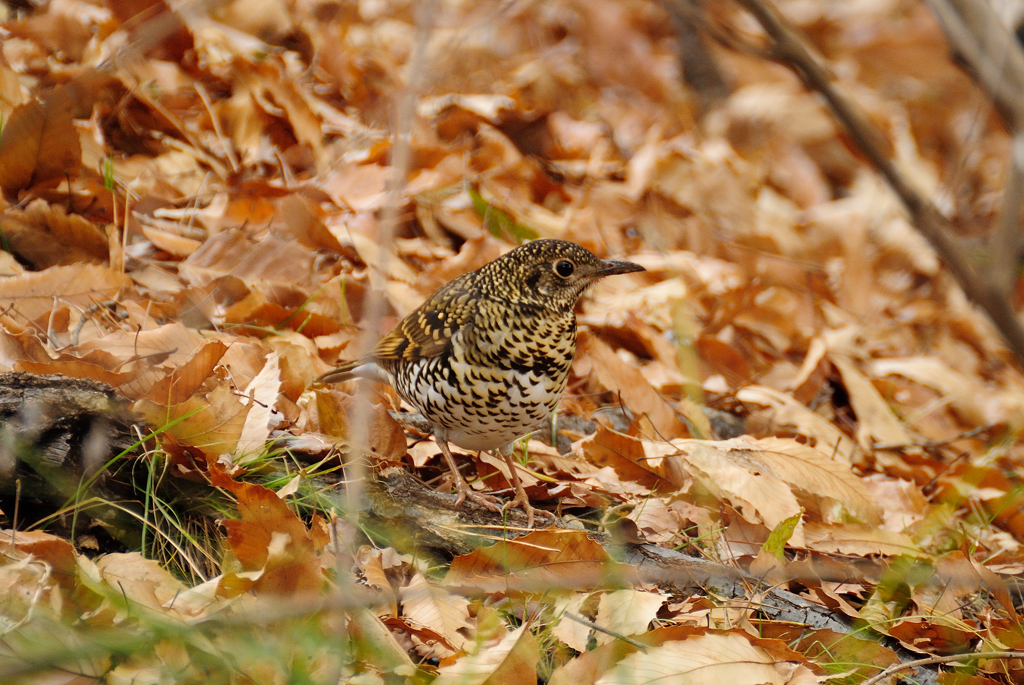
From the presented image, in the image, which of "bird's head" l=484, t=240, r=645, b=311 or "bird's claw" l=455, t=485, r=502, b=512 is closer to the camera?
"bird's claw" l=455, t=485, r=502, b=512

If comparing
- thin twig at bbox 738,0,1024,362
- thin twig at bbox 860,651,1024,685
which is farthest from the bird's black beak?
thin twig at bbox 738,0,1024,362

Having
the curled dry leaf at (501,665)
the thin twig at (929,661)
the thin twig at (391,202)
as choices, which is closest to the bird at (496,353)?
the curled dry leaf at (501,665)

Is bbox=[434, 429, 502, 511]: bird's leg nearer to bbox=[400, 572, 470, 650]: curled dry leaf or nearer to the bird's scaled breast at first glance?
the bird's scaled breast

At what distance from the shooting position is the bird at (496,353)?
322 centimetres

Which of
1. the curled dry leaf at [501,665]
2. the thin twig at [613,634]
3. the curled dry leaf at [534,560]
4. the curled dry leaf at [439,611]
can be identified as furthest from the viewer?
the curled dry leaf at [534,560]

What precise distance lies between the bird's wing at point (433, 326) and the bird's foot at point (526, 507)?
2.12 ft

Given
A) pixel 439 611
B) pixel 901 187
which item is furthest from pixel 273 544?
pixel 901 187

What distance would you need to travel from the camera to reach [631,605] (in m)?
2.63

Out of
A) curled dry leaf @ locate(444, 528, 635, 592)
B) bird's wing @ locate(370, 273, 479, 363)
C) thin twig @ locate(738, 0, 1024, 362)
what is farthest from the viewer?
bird's wing @ locate(370, 273, 479, 363)

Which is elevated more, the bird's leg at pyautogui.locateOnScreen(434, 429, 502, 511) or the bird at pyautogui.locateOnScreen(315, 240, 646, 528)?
the bird at pyautogui.locateOnScreen(315, 240, 646, 528)

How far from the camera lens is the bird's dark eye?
137 inches

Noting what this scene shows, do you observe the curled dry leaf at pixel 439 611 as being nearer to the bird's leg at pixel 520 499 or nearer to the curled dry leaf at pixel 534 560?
the curled dry leaf at pixel 534 560

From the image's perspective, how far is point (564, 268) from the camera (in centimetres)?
349

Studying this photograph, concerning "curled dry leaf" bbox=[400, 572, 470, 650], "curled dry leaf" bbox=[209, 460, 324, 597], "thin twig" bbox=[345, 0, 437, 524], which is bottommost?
"curled dry leaf" bbox=[400, 572, 470, 650]
